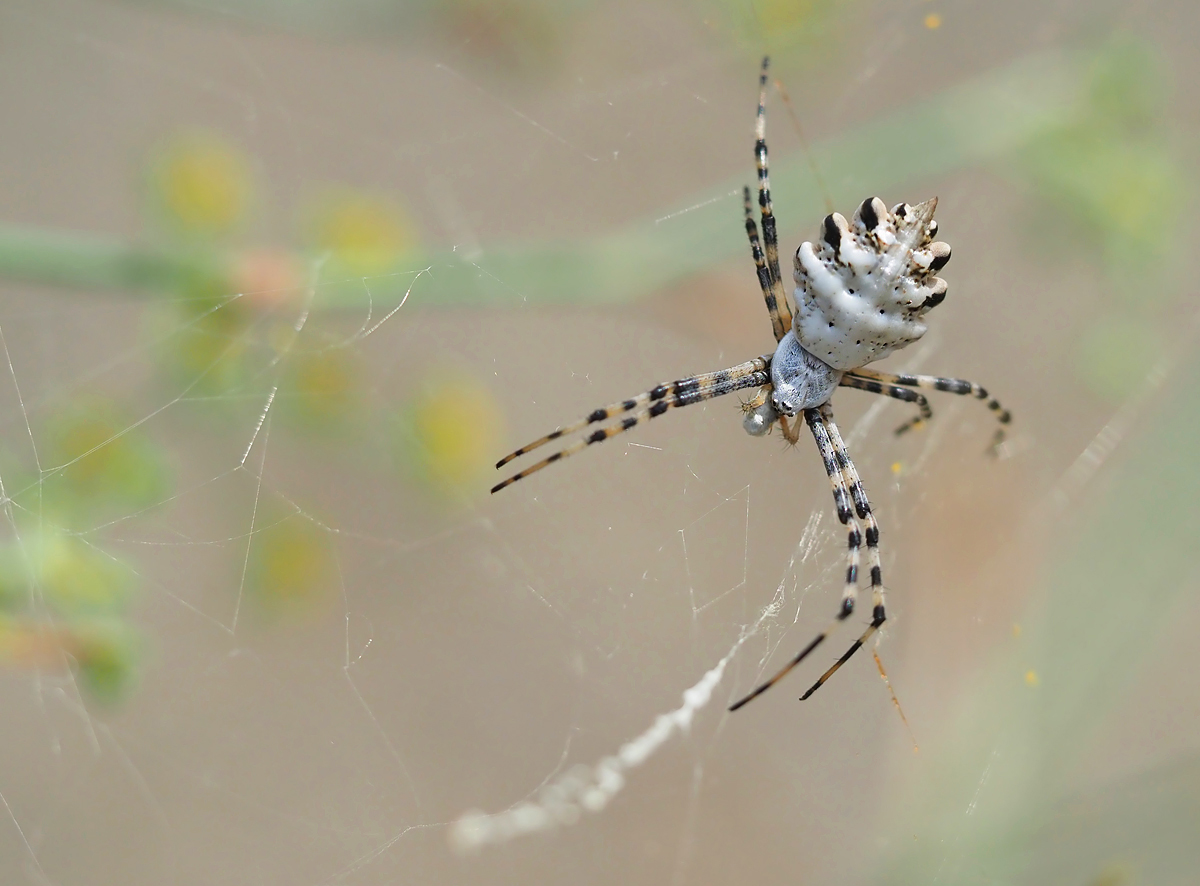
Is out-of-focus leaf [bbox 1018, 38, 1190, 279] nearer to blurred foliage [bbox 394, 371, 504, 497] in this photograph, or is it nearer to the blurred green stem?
the blurred green stem

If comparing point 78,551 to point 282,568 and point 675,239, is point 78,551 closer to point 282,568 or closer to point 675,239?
point 282,568

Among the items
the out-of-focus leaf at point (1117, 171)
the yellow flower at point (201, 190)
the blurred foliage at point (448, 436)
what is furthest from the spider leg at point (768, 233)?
the yellow flower at point (201, 190)

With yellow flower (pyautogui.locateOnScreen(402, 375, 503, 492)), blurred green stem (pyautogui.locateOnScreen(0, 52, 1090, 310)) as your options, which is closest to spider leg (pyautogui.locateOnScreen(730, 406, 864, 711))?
blurred green stem (pyautogui.locateOnScreen(0, 52, 1090, 310))

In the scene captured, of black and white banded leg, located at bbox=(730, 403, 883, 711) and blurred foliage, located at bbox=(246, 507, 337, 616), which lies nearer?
black and white banded leg, located at bbox=(730, 403, 883, 711)

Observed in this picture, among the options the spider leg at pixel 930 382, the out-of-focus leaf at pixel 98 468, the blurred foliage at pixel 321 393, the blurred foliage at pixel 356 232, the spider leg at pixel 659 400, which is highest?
the blurred foliage at pixel 356 232

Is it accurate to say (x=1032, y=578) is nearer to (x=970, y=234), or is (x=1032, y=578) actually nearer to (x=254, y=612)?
(x=970, y=234)

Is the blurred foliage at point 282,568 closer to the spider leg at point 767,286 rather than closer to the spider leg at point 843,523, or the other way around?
the spider leg at point 843,523
